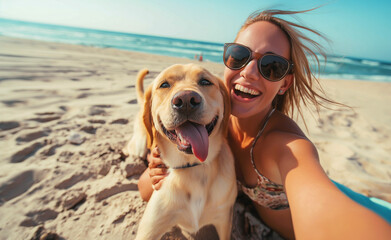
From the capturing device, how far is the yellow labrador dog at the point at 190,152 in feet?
4.94

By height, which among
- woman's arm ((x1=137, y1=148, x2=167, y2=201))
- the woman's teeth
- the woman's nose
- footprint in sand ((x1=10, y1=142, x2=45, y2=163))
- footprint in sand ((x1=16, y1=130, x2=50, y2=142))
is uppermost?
the woman's nose

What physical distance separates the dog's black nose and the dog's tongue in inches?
6.4

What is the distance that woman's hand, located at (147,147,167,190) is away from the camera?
179 centimetres

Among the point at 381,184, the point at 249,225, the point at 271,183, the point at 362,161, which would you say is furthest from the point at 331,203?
the point at 362,161

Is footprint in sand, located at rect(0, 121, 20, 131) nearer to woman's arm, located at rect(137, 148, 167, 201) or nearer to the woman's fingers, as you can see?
woman's arm, located at rect(137, 148, 167, 201)

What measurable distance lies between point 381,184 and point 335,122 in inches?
91.0

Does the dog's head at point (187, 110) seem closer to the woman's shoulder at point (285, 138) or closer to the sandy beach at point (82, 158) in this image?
the woman's shoulder at point (285, 138)

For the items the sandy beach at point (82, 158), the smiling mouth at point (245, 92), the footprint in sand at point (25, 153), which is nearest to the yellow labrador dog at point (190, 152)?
the smiling mouth at point (245, 92)

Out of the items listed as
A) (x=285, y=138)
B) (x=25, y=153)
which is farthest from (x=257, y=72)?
(x=25, y=153)

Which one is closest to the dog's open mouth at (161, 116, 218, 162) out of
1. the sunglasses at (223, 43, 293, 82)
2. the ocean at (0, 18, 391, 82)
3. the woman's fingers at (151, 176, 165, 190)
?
the woman's fingers at (151, 176, 165, 190)

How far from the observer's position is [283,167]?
1337mm

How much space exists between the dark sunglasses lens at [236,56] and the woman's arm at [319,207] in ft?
3.14

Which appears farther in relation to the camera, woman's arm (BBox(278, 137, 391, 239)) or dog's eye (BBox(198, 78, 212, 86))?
dog's eye (BBox(198, 78, 212, 86))

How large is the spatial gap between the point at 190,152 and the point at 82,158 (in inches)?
76.2
